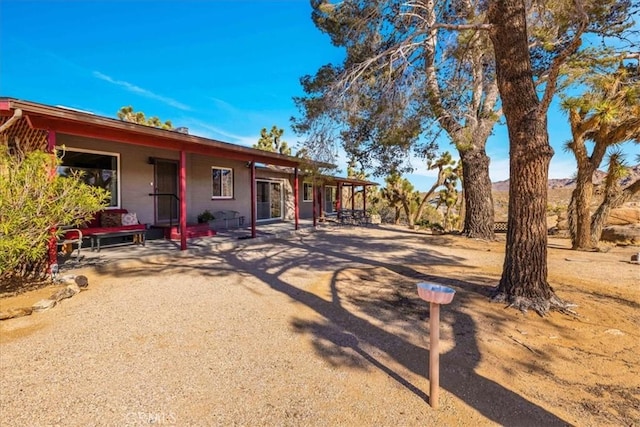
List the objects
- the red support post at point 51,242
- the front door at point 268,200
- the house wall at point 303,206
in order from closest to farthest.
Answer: the red support post at point 51,242
the front door at point 268,200
the house wall at point 303,206

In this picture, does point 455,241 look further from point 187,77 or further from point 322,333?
point 187,77

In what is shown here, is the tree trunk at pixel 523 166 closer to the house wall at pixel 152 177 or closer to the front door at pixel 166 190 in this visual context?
the house wall at pixel 152 177

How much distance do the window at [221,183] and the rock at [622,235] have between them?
1347 centimetres

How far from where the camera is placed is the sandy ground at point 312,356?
90.4 inches

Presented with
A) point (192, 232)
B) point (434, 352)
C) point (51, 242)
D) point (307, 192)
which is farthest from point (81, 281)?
point (307, 192)

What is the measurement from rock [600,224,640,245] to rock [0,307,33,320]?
14.7 meters

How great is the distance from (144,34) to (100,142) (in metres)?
8.33

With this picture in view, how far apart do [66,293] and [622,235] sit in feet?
48.8

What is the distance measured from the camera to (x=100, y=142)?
8305 mm

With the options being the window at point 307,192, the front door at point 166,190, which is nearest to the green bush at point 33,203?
the front door at point 166,190

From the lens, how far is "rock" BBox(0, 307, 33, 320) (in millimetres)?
3865

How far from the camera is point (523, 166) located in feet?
14.2

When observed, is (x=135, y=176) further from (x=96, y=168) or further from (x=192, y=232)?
(x=192, y=232)

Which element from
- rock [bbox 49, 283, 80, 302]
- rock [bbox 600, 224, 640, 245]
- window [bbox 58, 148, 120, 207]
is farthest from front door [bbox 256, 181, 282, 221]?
rock [bbox 600, 224, 640, 245]
